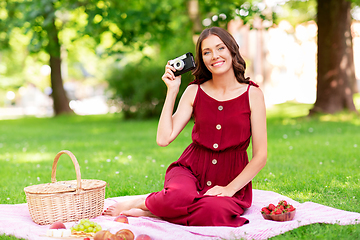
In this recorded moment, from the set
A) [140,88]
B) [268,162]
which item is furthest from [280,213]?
[140,88]

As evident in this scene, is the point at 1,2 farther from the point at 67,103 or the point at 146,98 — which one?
the point at 67,103

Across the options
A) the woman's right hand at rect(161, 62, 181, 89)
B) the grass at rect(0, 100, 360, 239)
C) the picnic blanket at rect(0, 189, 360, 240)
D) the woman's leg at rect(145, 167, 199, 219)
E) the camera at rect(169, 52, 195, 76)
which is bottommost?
the grass at rect(0, 100, 360, 239)

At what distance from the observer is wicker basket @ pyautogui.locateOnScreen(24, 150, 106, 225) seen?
3.58m

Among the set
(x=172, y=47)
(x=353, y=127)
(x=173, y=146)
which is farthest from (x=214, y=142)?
(x=172, y=47)

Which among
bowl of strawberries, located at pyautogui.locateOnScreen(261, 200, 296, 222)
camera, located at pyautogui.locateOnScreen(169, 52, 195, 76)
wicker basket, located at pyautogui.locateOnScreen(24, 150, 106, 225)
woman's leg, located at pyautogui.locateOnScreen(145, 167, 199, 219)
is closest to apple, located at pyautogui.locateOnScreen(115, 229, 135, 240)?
woman's leg, located at pyautogui.locateOnScreen(145, 167, 199, 219)

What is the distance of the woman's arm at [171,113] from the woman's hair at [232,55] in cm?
23

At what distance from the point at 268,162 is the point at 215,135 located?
2983mm

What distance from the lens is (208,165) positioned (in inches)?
148

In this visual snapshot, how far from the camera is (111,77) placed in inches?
632

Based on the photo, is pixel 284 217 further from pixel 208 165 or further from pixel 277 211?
pixel 208 165

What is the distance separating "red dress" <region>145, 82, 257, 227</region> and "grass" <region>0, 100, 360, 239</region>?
69cm

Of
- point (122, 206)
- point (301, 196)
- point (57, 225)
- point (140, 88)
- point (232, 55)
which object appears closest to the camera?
point (57, 225)

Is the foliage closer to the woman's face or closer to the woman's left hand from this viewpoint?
the woman's face

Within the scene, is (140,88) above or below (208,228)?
above
